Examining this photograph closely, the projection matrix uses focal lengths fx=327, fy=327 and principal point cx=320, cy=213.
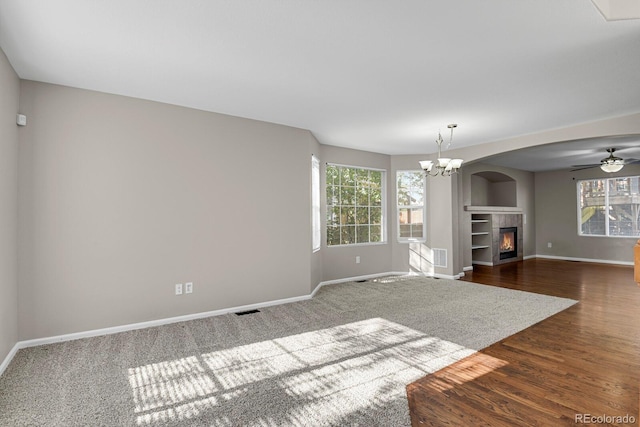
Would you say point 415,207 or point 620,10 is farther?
point 415,207

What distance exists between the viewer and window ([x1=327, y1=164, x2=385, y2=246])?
6.09 meters

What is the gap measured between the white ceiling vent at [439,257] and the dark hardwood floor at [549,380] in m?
2.41

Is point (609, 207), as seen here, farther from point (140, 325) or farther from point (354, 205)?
point (140, 325)

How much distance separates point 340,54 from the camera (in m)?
2.71

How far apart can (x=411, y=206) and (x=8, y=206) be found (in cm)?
614

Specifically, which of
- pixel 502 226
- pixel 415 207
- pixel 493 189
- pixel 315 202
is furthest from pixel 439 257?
pixel 493 189

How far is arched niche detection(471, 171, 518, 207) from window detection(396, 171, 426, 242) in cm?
284

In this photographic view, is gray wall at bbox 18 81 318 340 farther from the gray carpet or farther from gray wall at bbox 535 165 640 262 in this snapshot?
gray wall at bbox 535 165 640 262

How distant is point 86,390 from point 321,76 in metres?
3.17

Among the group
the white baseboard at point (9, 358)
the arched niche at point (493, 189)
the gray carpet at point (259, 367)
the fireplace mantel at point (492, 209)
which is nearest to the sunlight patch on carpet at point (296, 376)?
the gray carpet at point (259, 367)

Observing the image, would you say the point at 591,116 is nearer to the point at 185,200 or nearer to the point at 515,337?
the point at 515,337

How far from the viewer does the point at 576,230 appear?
918 centimetres

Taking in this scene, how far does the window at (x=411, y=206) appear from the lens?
6.85 metres

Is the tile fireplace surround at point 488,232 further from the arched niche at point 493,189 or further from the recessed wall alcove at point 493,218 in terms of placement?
the arched niche at point 493,189
